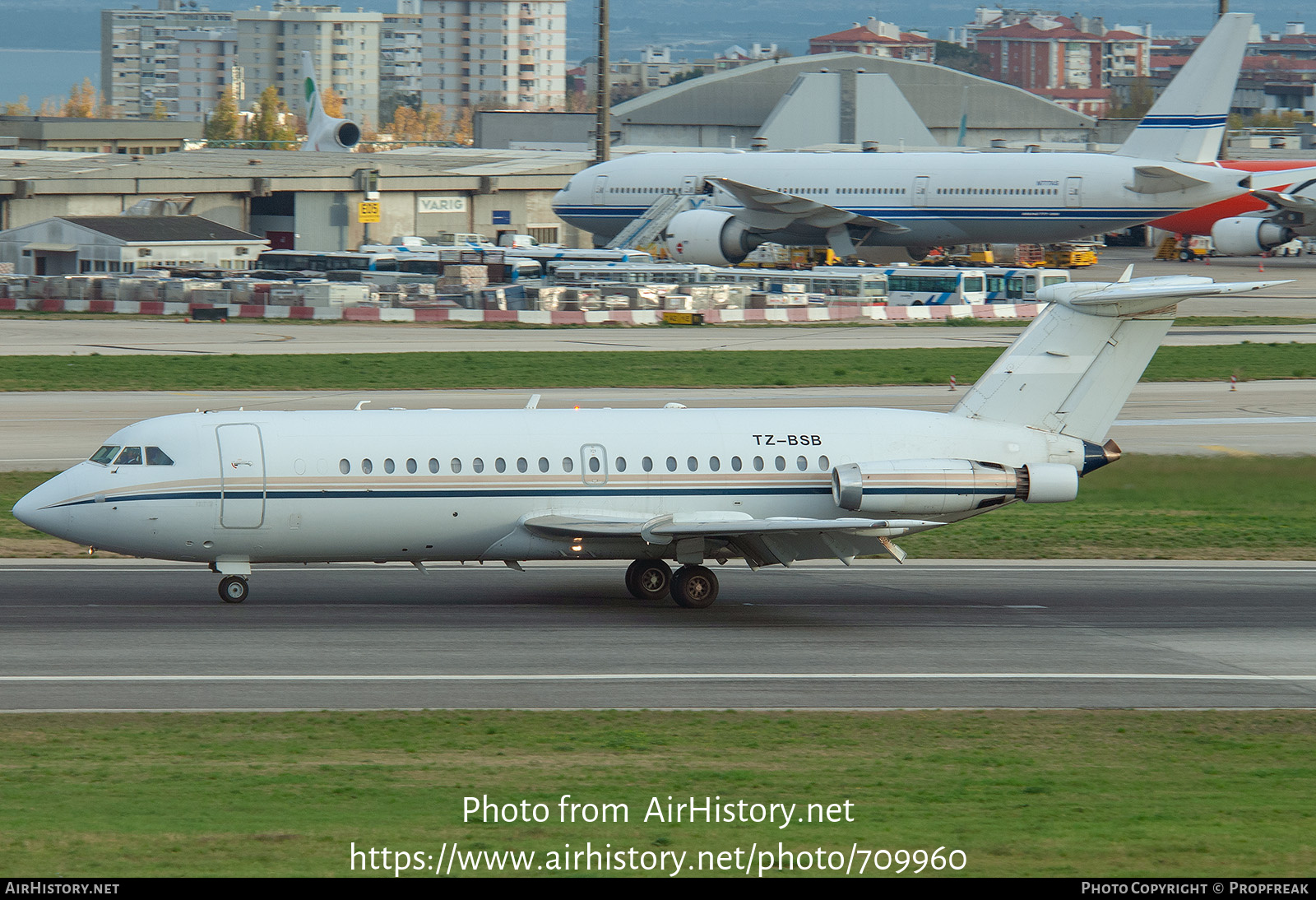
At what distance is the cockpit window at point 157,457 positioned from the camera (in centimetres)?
2631

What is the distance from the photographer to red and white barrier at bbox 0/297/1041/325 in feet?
251

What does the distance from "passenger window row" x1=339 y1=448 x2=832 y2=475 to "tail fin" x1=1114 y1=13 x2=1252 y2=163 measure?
71491mm

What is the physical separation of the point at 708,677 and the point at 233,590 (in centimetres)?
928

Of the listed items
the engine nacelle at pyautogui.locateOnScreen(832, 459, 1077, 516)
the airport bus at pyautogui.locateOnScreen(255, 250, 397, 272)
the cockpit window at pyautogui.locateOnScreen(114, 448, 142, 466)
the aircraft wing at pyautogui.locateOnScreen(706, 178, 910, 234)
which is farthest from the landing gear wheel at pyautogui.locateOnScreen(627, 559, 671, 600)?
the airport bus at pyautogui.locateOnScreen(255, 250, 397, 272)

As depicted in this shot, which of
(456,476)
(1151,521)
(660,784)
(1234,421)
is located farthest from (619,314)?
(660,784)

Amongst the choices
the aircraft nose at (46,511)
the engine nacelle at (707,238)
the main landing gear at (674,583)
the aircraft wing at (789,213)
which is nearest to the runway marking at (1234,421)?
the main landing gear at (674,583)

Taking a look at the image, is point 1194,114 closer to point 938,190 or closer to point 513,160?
point 938,190

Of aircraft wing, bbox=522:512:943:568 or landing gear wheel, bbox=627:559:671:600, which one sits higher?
aircraft wing, bbox=522:512:943:568

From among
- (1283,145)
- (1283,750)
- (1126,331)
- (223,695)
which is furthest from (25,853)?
(1283,145)

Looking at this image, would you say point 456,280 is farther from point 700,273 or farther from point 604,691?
point 604,691

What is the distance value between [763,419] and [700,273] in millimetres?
56463

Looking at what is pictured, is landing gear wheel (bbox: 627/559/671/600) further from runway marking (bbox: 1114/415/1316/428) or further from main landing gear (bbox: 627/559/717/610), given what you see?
runway marking (bbox: 1114/415/1316/428)

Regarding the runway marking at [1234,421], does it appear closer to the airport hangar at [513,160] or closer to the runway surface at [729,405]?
the runway surface at [729,405]

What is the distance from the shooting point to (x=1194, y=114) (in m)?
91.2
